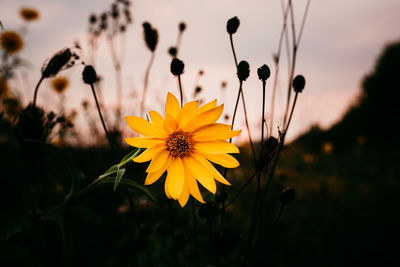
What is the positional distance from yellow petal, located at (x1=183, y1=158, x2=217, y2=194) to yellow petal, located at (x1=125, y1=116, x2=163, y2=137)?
5.6 inches

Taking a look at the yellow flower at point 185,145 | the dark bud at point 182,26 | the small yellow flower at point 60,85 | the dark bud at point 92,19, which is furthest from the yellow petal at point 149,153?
the small yellow flower at point 60,85

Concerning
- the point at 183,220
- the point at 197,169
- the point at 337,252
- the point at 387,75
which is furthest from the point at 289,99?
the point at 387,75

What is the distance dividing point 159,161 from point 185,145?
13 centimetres

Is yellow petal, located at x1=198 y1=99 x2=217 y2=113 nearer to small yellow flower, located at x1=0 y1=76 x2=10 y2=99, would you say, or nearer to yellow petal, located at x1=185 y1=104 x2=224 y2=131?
yellow petal, located at x1=185 y1=104 x2=224 y2=131

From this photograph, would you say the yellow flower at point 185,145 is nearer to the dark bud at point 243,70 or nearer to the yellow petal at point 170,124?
the yellow petal at point 170,124

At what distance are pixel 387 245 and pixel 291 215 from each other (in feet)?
3.02

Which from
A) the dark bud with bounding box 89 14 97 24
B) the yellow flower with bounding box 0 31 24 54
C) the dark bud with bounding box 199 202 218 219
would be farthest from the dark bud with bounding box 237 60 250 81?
the yellow flower with bounding box 0 31 24 54

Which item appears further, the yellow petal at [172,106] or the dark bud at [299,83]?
the dark bud at [299,83]

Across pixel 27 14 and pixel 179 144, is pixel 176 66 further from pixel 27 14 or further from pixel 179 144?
pixel 27 14

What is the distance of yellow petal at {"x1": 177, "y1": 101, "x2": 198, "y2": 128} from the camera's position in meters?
0.67

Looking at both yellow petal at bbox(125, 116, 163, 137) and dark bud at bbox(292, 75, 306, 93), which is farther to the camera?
dark bud at bbox(292, 75, 306, 93)

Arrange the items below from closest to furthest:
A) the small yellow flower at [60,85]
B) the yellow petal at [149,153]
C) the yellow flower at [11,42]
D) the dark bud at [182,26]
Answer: the yellow petal at [149,153] → the dark bud at [182,26] → the yellow flower at [11,42] → the small yellow flower at [60,85]

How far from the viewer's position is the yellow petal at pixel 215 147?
27.4 inches

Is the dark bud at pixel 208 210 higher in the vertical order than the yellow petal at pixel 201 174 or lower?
lower
